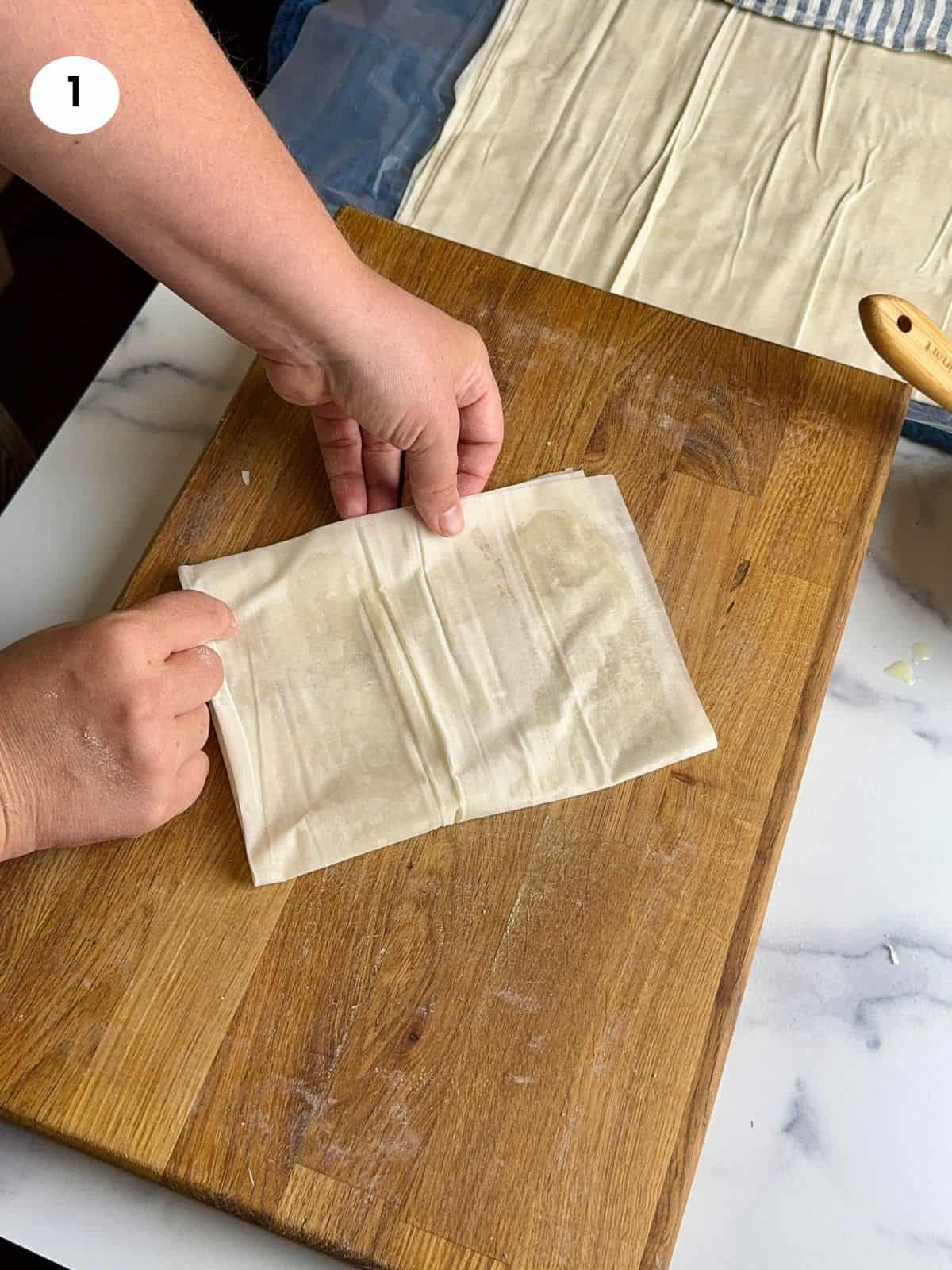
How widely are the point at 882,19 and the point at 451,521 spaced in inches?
32.8

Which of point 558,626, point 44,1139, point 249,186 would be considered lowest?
point 44,1139

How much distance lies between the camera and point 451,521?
0.83 m

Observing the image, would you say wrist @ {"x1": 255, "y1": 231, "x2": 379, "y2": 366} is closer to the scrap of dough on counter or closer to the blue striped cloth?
the scrap of dough on counter

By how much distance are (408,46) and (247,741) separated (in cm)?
84

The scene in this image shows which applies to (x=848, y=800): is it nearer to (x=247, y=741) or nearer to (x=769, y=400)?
(x=769, y=400)

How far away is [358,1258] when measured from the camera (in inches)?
26.0

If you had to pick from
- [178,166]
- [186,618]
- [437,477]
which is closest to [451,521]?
[437,477]

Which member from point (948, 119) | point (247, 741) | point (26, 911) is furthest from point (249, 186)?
point (948, 119)

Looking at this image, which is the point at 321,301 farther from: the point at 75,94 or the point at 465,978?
the point at 465,978

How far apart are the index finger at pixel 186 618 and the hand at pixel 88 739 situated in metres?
0.02

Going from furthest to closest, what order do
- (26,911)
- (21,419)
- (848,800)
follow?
(21,419) < (848,800) < (26,911)

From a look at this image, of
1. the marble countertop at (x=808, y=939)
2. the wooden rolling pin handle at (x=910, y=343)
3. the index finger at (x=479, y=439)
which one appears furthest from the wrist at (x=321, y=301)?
the wooden rolling pin handle at (x=910, y=343)

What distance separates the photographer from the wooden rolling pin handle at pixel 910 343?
2.77ft

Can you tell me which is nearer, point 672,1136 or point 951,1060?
point 672,1136
